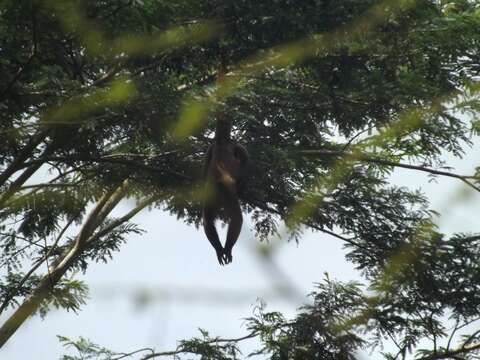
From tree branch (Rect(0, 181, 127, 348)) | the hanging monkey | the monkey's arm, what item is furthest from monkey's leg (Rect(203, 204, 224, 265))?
tree branch (Rect(0, 181, 127, 348))

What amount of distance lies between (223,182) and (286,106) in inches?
47.2

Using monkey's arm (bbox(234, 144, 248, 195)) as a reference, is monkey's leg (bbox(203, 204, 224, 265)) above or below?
below

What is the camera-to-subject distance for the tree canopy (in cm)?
723

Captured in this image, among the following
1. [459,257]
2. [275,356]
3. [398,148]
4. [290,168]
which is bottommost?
[275,356]

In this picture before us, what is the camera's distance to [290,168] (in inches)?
355

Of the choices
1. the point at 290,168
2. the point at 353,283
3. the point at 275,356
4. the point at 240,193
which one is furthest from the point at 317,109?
the point at 275,356

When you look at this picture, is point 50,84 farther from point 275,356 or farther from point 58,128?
Answer: point 275,356

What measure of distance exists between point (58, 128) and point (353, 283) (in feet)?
13.2

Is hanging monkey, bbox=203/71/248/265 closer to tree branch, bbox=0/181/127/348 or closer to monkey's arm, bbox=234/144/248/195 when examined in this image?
monkey's arm, bbox=234/144/248/195

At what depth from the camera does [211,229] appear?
9320mm

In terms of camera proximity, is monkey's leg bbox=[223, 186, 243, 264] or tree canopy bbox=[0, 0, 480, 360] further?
monkey's leg bbox=[223, 186, 243, 264]

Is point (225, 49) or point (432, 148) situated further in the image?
point (432, 148)

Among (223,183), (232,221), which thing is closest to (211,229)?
(232,221)

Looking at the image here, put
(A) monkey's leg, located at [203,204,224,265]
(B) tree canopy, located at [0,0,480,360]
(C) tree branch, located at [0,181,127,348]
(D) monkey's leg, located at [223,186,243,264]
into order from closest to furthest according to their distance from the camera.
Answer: (B) tree canopy, located at [0,0,480,360] → (D) monkey's leg, located at [223,186,243,264] → (A) monkey's leg, located at [203,204,224,265] → (C) tree branch, located at [0,181,127,348]
